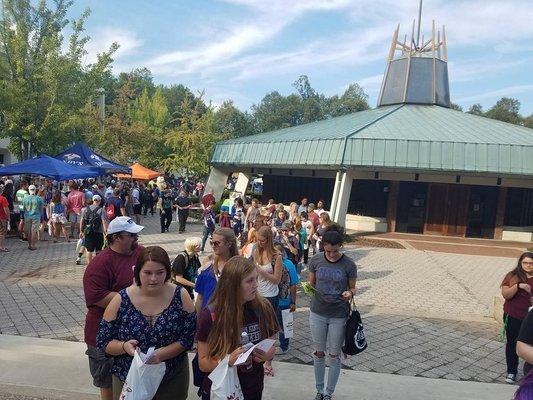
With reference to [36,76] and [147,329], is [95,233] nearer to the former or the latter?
[147,329]

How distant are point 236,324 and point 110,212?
26.0 ft

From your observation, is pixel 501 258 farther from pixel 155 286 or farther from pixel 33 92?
pixel 33 92

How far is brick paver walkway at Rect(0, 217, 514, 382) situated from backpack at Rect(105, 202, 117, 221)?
137 cm

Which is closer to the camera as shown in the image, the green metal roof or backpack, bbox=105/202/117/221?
backpack, bbox=105/202/117/221

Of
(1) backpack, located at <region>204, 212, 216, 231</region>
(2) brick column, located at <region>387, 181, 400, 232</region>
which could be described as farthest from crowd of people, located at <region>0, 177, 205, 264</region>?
(2) brick column, located at <region>387, 181, 400, 232</region>

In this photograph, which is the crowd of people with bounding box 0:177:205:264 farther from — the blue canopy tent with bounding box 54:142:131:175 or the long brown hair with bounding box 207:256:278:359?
the long brown hair with bounding box 207:256:278:359

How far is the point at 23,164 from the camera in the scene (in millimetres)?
14992

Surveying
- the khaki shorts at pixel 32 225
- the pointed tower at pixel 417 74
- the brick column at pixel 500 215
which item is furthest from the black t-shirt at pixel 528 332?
the pointed tower at pixel 417 74

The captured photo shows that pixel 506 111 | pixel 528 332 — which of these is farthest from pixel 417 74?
Answer: pixel 506 111

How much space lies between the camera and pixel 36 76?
19.4m

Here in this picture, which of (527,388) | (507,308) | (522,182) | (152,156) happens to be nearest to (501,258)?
(522,182)

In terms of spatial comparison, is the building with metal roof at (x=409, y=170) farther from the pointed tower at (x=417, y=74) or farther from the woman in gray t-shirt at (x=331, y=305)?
the woman in gray t-shirt at (x=331, y=305)

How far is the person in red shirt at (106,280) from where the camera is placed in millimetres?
3564

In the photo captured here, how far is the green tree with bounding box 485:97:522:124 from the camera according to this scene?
220 ft
